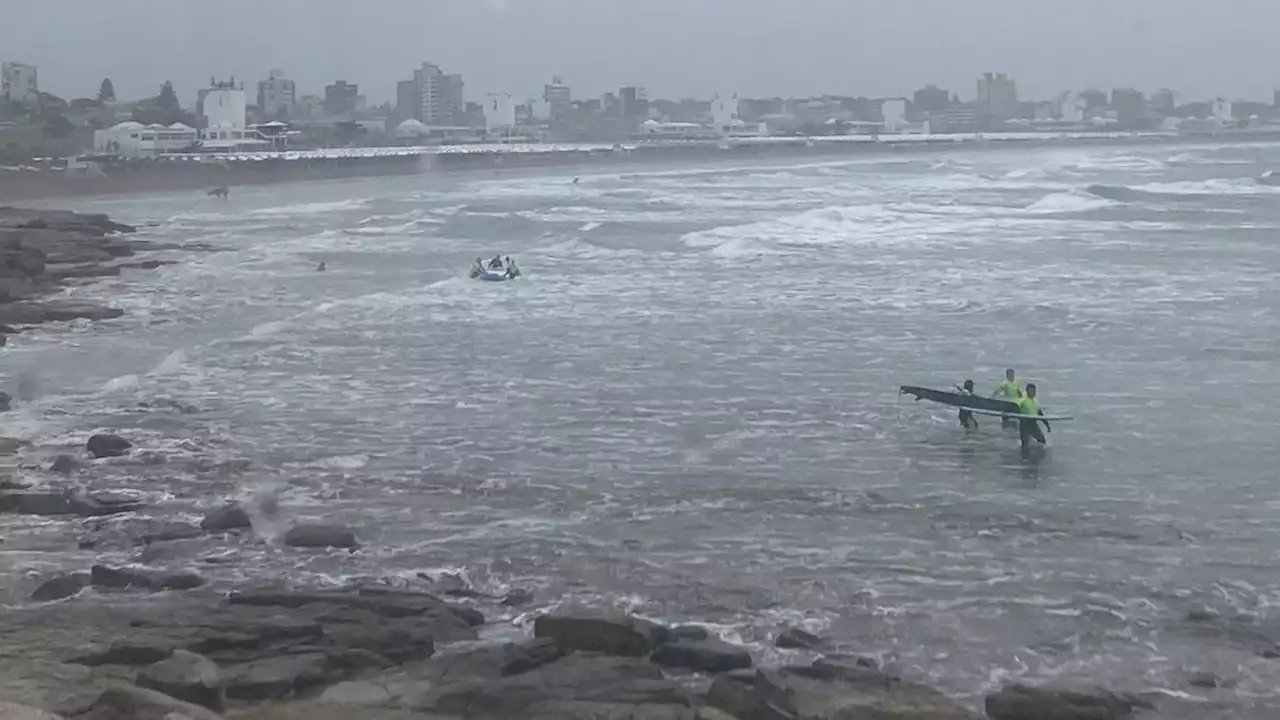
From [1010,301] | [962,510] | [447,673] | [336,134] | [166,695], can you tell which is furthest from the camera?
[336,134]

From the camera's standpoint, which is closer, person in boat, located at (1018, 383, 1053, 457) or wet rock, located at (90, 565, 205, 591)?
wet rock, located at (90, 565, 205, 591)

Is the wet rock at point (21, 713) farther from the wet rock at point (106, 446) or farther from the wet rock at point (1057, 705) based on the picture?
the wet rock at point (106, 446)

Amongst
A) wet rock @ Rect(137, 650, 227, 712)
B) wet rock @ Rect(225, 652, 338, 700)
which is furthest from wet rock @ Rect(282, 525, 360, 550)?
wet rock @ Rect(137, 650, 227, 712)

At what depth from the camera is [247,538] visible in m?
10.9

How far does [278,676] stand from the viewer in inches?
307

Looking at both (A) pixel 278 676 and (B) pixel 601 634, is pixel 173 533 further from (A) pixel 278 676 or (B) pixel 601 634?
(B) pixel 601 634

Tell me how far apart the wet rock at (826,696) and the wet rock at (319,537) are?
12.8 ft

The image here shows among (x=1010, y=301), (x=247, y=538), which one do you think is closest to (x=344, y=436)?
(x=247, y=538)

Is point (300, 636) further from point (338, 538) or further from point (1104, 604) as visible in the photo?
point (1104, 604)

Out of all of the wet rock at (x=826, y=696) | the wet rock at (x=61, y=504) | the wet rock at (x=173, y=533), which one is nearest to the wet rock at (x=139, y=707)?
the wet rock at (x=826, y=696)

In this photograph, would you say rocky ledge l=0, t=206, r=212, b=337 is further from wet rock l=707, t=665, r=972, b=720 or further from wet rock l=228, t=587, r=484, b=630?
wet rock l=707, t=665, r=972, b=720

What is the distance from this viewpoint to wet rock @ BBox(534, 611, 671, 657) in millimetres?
8344

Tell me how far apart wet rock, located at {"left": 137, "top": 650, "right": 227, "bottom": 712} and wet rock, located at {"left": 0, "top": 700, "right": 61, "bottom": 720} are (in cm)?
58

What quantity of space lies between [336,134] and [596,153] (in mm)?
25674
